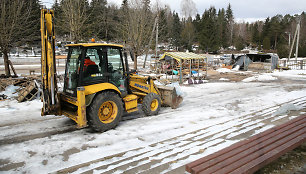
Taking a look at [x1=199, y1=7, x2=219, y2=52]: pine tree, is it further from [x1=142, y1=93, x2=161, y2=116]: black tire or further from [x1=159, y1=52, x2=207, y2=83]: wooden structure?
[x1=142, y1=93, x2=161, y2=116]: black tire

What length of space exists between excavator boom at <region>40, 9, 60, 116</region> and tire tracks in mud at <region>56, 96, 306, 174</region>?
6.78 ft

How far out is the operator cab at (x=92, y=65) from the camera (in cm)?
557

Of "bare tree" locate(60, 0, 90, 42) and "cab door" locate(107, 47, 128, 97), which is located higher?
"bare tree" locate(60, 0, 90, 42)

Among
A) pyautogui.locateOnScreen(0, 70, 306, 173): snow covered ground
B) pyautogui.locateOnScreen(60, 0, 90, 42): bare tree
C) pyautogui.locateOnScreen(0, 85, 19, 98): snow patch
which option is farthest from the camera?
pyautogui.locateOnScreen(60, 0, 90, 42): bare tree

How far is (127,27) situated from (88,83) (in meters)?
17.7

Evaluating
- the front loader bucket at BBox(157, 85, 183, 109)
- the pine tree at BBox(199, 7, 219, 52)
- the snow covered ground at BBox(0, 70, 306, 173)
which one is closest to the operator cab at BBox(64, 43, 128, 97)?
the snow covered ground at BBox(0, 70, 306, 173)

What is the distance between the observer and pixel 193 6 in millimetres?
80250

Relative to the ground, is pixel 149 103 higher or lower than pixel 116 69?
lower

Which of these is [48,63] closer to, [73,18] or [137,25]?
[73,18]

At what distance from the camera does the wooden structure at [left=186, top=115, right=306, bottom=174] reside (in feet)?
11.5

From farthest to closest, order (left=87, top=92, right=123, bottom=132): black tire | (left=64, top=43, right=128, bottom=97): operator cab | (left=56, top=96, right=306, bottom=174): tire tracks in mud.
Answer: (left=64, top=43, right=128, bottom=97): operator cab < (left=87, top=92, right=123, bottom=132): black tire < (left=56, top=96, right=306, bottom=174): tire tracks in mud

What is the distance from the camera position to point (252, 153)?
400cm

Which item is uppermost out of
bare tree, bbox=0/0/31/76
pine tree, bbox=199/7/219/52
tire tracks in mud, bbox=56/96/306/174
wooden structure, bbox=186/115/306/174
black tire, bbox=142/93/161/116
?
pine tree, bbox=199/7/219/52

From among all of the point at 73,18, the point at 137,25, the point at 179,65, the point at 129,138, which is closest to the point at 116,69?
the point at 129,138
